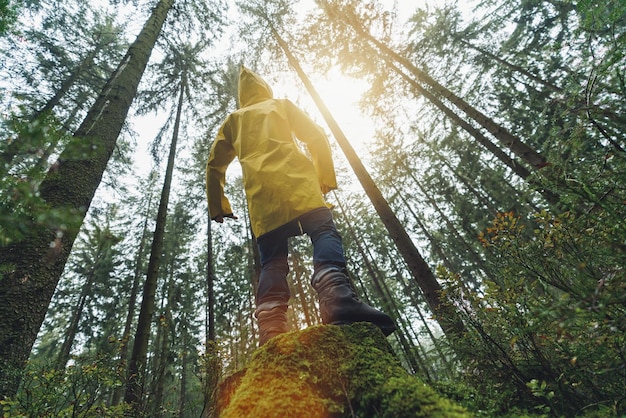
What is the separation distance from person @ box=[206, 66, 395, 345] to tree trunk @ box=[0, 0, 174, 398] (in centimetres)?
113

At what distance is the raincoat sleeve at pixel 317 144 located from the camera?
2.96 m

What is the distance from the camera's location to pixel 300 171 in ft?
8.09

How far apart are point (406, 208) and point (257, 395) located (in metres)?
20.6

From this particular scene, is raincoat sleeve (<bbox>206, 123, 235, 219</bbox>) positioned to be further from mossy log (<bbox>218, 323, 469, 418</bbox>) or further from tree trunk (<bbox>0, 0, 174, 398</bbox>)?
mossy log (<bbox>218, 323, 469, 418</bbox>)

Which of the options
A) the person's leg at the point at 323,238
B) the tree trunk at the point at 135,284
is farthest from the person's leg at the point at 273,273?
the tree trunk at the point at 135,284

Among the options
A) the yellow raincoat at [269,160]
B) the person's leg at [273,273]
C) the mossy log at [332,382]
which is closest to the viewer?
the mossy log at [332,382]

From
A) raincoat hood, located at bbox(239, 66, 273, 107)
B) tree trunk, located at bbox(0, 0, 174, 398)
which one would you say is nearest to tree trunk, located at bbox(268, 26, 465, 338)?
raincoat hood, located at bbox(239, 66, 273, 107)

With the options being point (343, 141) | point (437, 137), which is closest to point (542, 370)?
point (343, 141)

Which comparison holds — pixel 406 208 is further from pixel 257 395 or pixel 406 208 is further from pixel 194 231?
pixel 257 395

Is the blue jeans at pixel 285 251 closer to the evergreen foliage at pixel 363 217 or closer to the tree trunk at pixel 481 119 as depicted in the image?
the evergreen foliage at pixel 363 217

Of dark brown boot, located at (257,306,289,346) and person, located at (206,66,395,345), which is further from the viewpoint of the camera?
dark brown boot, located at (257,306,289,346)

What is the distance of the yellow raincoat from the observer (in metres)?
2.36

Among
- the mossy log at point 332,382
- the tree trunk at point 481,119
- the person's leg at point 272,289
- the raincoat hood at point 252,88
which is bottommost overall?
the mossy log at point 332,382

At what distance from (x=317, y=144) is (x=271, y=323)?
1853 mm
